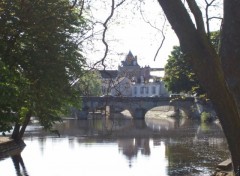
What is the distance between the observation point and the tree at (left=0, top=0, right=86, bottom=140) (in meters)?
14.6

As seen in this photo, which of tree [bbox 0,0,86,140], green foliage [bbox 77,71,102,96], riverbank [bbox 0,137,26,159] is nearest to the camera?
green foliage [bbox 77,71,102,96]

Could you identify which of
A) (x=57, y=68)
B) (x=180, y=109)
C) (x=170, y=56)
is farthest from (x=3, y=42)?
(x=180, y=109)

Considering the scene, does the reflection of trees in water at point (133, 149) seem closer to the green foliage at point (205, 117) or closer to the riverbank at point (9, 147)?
the riverbank at point (9, 147)

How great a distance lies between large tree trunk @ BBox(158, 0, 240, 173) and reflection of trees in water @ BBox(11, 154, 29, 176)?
58.2ft

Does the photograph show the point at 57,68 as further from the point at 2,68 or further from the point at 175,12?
the point at 175,12

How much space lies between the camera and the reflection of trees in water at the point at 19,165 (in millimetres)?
23298

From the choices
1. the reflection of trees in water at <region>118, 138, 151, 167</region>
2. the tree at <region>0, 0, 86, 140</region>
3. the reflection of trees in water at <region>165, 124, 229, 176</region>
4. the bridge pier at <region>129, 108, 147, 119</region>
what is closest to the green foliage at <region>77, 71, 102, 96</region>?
the tree at <region>0, 0, 86, 140</region>

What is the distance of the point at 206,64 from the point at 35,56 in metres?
13.2

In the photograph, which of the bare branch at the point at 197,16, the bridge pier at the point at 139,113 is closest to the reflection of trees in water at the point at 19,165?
the bare branch at the point at 197,16

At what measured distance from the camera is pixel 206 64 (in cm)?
666

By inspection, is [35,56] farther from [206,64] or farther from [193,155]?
[193,155]

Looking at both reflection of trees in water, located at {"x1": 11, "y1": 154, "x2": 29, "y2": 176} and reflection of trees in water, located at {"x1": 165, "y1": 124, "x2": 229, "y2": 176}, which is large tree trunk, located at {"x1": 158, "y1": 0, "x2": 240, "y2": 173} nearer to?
reflection of trees in water, located at {"x1": 165, "y1": 124, "x2": 229, "y2": 176}

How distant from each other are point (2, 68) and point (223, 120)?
9283 mm

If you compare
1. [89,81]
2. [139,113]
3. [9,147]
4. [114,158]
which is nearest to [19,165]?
[114,158]
